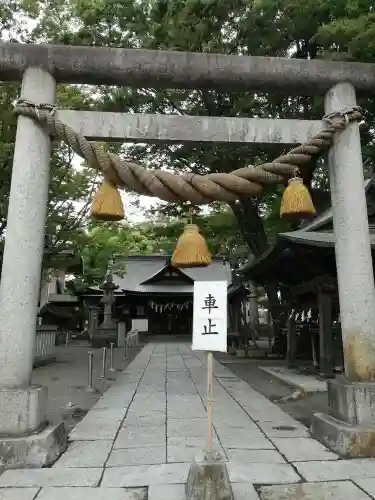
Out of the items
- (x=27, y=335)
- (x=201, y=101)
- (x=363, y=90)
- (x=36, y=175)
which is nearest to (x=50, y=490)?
(x=27, y=335)

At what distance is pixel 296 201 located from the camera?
4.79 m

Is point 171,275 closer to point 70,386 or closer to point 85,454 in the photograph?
point 70,386

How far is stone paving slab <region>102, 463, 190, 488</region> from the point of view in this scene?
3697 millimetres

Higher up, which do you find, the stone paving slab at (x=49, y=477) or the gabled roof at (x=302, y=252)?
the gabled roof at (x=302, y=252)

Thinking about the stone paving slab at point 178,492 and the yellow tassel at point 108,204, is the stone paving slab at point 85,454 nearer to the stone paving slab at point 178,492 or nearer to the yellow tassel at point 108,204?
the stone paving slab at point 178,492

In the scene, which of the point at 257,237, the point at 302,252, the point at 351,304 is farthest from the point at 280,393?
the point at 257,237

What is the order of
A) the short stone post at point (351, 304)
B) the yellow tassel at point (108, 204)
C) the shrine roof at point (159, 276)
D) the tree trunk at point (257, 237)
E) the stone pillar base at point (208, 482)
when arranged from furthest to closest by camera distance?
1. the shrine roof at point (159, 276)
2. the tree trunk at point (257, 237)
3. the yellow tassel at point (108, 204)
4. the short stone post at point (351, 304)
5. the stone pillar base at point (208, 482)

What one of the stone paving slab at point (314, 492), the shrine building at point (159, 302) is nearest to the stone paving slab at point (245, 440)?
the stone paving slab at point (314, 492)

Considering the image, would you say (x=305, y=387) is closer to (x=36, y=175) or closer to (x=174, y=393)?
(x=174, y=393)

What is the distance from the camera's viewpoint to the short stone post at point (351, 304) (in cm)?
449

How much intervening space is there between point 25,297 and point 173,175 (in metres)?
2.13

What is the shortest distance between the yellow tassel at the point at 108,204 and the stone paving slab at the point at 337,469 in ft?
10.8

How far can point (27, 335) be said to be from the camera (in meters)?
4.50

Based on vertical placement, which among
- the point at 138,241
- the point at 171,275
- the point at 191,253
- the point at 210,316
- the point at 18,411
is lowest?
the point at 18,411
